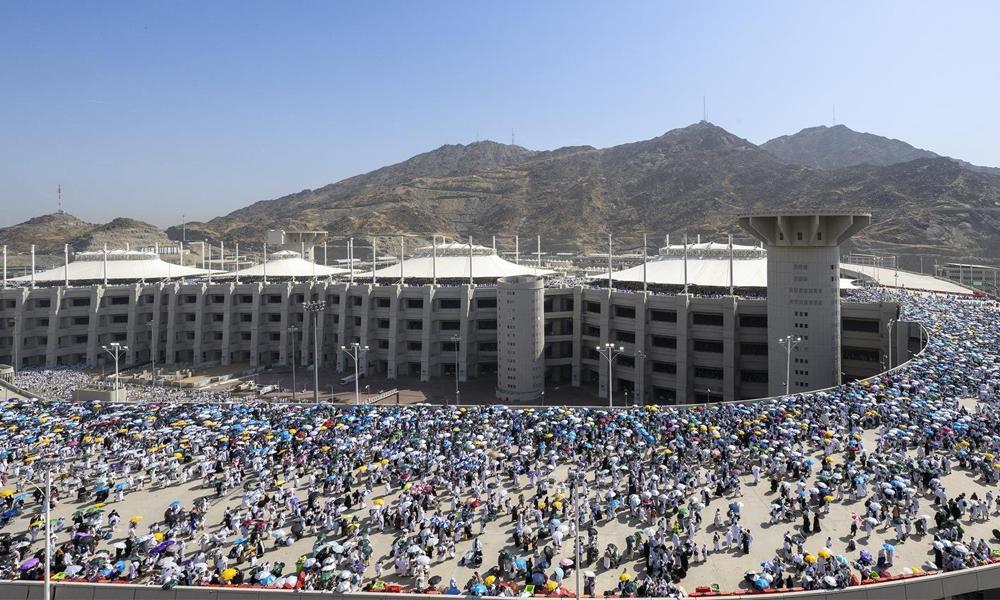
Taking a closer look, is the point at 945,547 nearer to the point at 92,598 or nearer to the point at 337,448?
the point at 337,448

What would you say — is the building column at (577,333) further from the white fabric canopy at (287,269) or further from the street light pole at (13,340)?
the street light pole at (13,340)

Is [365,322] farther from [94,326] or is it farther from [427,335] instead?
[94,326]

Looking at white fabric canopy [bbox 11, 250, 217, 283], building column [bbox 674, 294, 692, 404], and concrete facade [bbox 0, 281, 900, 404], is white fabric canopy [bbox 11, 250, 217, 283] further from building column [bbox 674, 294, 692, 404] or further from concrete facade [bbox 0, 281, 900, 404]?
building column [bbox 674, 294, 692, 404]

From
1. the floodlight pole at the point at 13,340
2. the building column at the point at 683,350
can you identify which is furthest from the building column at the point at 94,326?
the building column at the point at 683,350

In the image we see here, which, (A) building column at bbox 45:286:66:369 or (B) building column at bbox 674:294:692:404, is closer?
(B) building column at bbox 674:294:692:404

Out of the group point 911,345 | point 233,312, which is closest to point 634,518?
point 911,345

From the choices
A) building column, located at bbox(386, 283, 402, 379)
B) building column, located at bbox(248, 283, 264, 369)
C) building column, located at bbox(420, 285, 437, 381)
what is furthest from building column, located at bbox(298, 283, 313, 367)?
building column, located at bbox(420, 285, 437, 381)

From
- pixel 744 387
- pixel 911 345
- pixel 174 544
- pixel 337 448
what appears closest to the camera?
pixel 174 544
